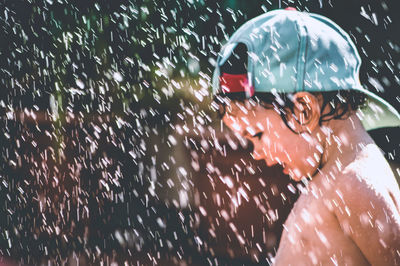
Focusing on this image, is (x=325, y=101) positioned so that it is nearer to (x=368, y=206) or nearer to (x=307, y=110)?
(x=307, y=110)

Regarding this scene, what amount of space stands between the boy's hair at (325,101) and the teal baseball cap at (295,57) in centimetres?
4

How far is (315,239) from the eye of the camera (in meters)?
1.14

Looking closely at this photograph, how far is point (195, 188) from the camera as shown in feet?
14.2

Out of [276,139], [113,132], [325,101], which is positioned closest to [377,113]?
[325,101]

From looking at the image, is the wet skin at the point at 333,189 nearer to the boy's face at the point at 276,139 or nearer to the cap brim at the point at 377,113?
the boy's face at the point at 276,139

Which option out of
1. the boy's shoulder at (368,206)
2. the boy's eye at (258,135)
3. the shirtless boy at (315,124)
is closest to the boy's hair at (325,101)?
the shirtless boy at (315,124)

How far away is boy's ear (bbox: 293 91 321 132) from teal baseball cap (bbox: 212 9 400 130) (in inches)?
1.3

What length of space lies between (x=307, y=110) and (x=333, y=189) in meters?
0.29

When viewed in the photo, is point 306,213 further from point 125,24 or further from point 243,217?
point 125,24

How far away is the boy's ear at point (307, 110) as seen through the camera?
3.94 ft

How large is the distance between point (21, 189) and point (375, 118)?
500 cm

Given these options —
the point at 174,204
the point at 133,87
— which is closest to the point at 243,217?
the point at 174,204

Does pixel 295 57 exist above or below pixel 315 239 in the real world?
above

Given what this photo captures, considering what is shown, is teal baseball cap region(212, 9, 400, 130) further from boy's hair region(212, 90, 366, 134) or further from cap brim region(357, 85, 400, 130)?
cap brim region(357, 85, 400, 130)
